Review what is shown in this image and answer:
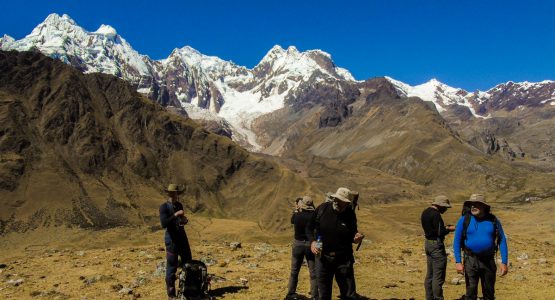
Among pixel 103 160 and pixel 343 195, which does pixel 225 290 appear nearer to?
pixel 343 195

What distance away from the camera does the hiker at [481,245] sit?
486 inches

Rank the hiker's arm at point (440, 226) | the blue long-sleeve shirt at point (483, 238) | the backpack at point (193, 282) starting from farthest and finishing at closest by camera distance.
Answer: the backpack at point (193, 282)
the hiker's arm at point (440, 226)
the blue long-sleeve shirt at point (483, 238)

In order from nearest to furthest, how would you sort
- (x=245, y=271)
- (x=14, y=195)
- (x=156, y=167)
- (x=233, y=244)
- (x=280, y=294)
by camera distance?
(x=280, y=294), (x=245, y=271), (x=233, y=244), (x=14, y=195), (x=156, y=167)

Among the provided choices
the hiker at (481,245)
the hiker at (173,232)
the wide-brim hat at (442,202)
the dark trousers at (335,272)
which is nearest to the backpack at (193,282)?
the hiker at (173,232)

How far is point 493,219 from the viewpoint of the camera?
12484 millimetres

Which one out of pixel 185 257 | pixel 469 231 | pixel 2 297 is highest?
pixel 469 231

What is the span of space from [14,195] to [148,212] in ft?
89.1

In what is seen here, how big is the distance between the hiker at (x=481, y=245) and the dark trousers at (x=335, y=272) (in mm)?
2588

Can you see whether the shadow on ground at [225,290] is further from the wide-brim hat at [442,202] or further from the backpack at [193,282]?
the wide-brim hat at [442,202]

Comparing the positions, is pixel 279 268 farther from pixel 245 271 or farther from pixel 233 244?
pixel 233 244

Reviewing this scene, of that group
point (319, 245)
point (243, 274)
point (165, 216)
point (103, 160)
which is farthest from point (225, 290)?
point (103, 160)

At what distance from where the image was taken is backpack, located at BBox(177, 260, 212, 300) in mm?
15789

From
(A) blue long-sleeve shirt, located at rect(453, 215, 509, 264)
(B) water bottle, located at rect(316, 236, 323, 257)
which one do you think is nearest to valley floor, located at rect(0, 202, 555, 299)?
(B) water bottle, located at rect(316, 236, 323, 257)

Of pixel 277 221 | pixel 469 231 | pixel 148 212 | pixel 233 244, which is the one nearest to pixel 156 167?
pixel 148 212
